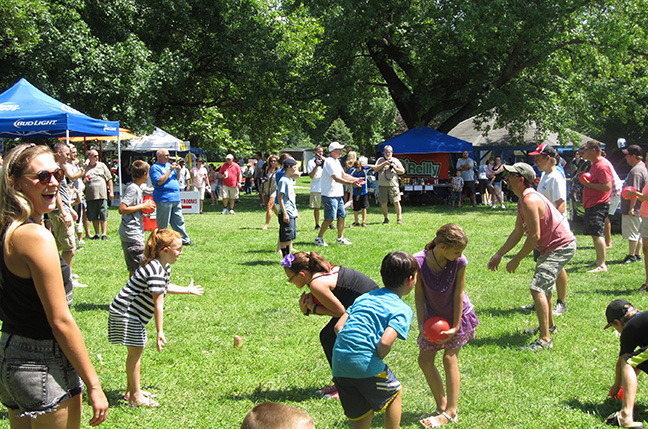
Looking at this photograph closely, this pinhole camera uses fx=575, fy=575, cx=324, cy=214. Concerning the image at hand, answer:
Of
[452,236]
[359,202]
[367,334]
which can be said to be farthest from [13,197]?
[359,202]

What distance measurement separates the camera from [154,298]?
4262 millimetres

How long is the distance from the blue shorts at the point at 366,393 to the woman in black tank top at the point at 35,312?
4.72 feet

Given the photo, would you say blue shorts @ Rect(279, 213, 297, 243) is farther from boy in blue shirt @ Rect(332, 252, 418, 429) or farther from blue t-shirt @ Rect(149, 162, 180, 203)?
boy in blue shirt @ Rect(332, 252, 418, 429)

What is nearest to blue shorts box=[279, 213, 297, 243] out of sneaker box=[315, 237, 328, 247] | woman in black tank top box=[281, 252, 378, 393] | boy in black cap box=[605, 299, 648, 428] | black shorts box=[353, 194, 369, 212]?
sneaker box=[315, 237, 328, 247]

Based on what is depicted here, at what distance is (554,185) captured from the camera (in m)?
7.04

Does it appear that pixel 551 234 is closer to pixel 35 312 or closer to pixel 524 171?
pixel 524 171

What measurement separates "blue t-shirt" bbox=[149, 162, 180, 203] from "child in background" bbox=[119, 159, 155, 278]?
10.4 feet

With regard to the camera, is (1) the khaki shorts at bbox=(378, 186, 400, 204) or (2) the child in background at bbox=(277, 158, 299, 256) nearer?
(2) the child in background at bbox=(277, 158, 299, 256)

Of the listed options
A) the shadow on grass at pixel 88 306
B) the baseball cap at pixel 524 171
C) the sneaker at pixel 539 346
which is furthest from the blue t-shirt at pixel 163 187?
the sneaker at pixel 539 346

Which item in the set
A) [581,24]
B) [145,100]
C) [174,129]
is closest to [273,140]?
[174,129]

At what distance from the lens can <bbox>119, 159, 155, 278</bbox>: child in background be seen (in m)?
6.77

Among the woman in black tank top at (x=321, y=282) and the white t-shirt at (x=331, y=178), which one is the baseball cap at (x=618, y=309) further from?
the white t-shirt at (x=331, y=178)

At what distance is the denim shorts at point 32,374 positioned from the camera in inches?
92.6

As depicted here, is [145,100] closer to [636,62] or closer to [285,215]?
[285,215]
